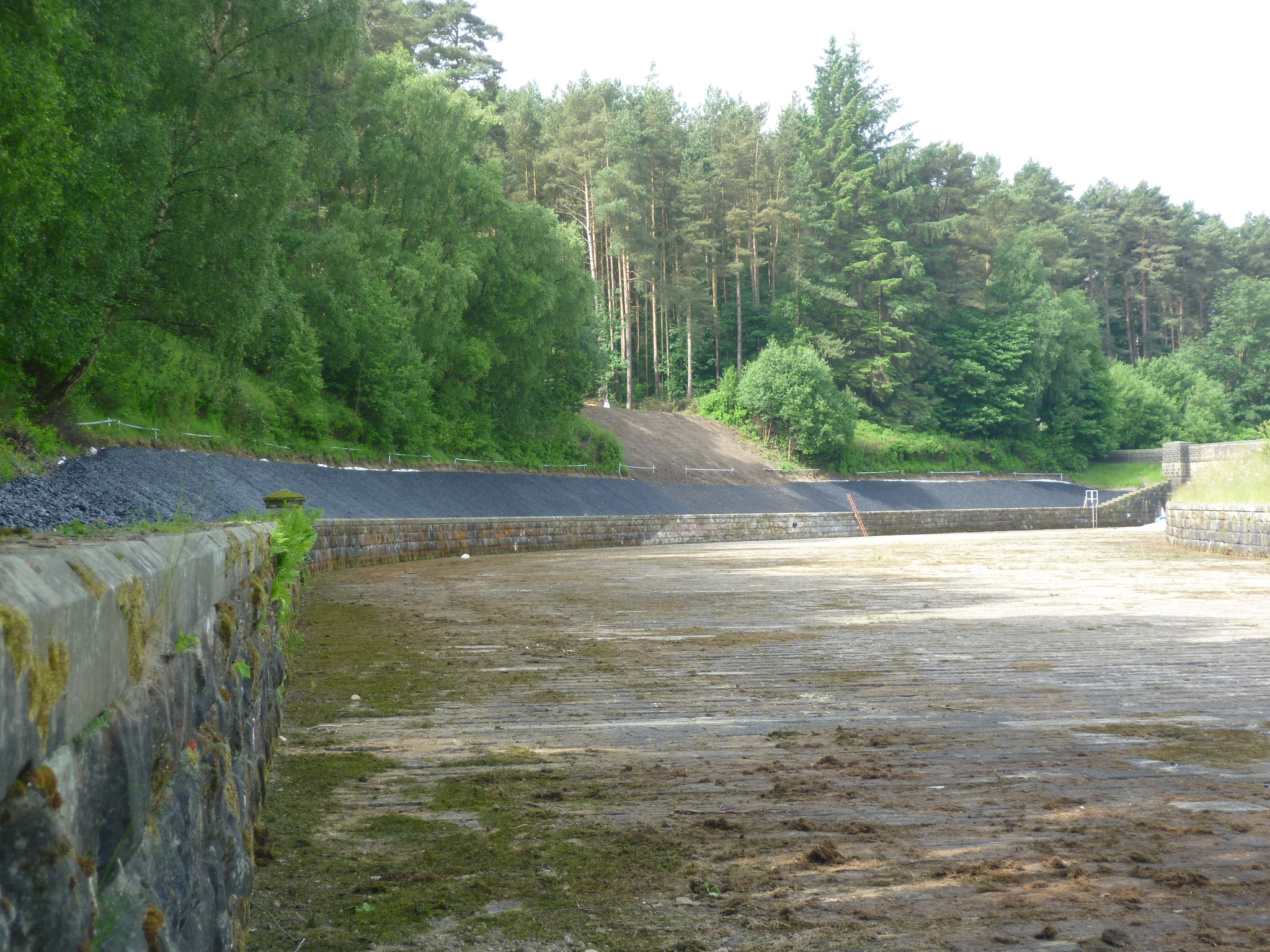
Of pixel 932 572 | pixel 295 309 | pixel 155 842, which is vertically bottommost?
pixel 932 572

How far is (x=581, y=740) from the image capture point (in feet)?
16.5

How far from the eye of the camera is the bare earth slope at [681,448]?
145ft

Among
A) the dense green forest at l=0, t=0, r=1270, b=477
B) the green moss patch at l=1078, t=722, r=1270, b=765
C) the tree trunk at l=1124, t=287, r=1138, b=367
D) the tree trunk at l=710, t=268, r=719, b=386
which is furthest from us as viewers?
the tree trunk at l=1124, t=287, r=1138, b=367

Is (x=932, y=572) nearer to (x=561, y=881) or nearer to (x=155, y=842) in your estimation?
(x=561, y=881)

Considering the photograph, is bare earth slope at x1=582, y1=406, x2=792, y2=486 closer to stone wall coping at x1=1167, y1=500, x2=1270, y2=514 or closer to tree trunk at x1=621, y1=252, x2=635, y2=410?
tree trunk at x1=621, y1=252, x2=635, y2=410

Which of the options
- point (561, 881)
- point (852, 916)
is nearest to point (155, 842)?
point (561, 881)

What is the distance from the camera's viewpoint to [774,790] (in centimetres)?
411

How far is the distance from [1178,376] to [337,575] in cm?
7596

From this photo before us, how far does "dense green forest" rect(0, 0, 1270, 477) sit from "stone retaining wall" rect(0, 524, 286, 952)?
13.6m

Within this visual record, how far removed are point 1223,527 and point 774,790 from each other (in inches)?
775

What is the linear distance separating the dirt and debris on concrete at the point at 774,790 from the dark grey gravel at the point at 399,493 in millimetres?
1525

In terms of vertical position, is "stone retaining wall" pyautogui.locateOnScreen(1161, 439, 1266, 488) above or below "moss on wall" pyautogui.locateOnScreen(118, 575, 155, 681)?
below

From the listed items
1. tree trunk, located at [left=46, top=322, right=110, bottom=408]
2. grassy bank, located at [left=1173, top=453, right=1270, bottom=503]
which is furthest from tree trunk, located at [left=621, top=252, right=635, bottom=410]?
tree trunk, located at [left=46, top=322, right=110, bottom=408]

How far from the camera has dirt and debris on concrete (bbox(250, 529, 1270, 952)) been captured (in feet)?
9.46
